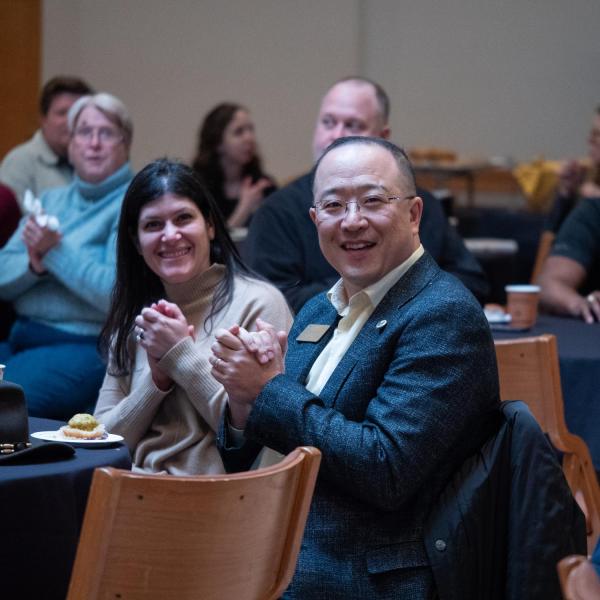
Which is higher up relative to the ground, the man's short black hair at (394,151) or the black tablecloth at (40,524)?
the man's short black hair at (394,151)

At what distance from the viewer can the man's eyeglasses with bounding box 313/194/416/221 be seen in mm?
2221

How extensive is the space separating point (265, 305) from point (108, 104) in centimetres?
163

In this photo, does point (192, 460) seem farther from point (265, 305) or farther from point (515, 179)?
point (515, 179)

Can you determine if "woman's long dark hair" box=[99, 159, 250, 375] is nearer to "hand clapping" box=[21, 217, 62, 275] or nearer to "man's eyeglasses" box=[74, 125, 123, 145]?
"hand clapping" box=[21, 217, 62, 275]

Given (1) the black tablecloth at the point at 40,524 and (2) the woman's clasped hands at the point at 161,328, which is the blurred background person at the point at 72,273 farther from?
(1) the black tablecloth at the point at 40,524

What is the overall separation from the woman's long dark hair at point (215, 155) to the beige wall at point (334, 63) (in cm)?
170

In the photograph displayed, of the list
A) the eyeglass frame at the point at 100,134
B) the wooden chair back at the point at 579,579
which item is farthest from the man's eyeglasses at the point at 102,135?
the wooden chair back at the point at 579,579

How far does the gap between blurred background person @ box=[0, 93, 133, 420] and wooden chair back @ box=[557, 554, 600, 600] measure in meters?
2.47

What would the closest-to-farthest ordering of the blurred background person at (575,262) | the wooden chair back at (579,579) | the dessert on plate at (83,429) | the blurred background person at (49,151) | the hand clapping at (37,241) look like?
the wooden chair back at (579,579) → the dessert on plate at (83,429) → the hand clapping at (37,241) → the blurred background person at (575,262) → the blurred background person at (49,151)

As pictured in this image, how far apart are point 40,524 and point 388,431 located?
0.63 metres

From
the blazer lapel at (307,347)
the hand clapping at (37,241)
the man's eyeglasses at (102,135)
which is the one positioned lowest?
the hand clapping at (37,241)

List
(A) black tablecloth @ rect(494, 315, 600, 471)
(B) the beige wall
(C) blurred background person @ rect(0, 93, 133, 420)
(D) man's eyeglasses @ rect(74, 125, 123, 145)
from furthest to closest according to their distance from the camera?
(B) the beige wall < (D) man's eyeglasses @ rect(74, 125, 123, 145) < (C) blurred background person @ rect(0, 93, 133, 420) < (A) black tablecloth @ rect(494, 315, 600, 471)

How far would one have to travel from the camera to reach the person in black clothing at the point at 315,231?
3.76 metres

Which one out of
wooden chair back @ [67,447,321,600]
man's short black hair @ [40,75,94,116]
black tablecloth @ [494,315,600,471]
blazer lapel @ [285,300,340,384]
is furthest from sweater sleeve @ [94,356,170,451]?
A: man's short black hair @ [40,75,94,116]
